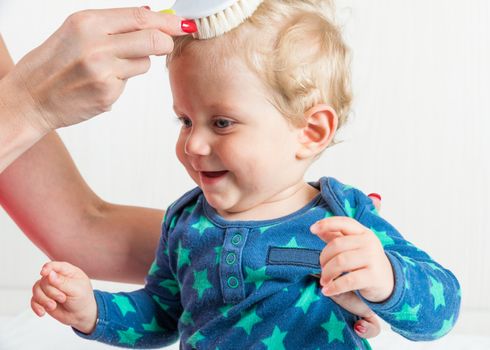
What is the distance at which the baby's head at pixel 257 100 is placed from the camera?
1.13 meters

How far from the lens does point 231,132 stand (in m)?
1.15

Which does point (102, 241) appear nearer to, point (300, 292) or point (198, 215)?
point (198, 215)

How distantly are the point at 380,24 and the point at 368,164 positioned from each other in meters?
0.38

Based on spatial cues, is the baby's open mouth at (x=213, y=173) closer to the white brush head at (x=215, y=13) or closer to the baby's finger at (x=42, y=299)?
the white brush head at (x=215, y=13)

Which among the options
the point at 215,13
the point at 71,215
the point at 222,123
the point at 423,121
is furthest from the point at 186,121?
the point at 423,121

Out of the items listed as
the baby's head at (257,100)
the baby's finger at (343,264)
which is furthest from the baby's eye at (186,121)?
the baby's finger at (343,264)

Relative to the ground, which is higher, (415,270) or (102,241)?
(415,270)

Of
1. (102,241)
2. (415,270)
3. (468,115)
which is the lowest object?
(468,115)

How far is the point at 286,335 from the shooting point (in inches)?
45.4

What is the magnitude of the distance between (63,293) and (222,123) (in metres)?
0.34

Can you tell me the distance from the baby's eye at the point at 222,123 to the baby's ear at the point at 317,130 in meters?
0.11

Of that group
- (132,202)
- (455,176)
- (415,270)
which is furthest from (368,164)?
(415,270)

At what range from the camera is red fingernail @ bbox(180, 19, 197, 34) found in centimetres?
108

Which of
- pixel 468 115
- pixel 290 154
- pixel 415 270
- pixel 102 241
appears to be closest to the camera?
pixel 415 270
